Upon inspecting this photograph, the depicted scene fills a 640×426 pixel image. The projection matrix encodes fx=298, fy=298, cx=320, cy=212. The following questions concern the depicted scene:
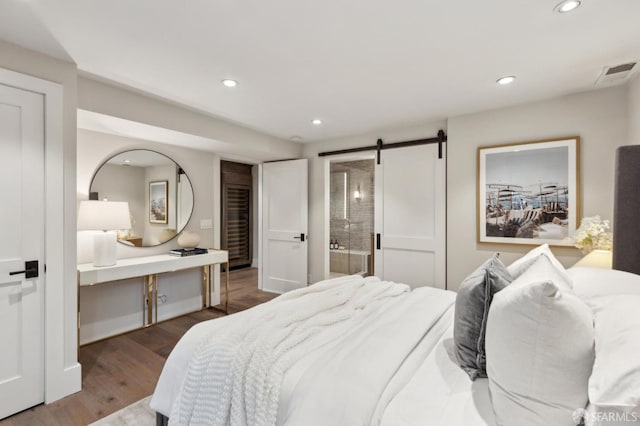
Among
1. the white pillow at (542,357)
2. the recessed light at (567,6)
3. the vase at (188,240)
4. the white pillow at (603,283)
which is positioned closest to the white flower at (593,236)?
the white pillow at (603,283)

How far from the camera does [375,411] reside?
1.02m

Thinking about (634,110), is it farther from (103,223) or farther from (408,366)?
(103,223)

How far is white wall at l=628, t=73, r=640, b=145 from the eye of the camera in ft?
7.70

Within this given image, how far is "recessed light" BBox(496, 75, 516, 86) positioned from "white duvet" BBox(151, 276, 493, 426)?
1990mm

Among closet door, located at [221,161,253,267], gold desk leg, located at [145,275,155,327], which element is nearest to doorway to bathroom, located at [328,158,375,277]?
closet door, located at [221,161,253,267]

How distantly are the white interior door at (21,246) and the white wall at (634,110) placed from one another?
4415mm

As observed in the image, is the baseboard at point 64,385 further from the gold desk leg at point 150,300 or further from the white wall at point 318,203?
the white wall at point 318,203

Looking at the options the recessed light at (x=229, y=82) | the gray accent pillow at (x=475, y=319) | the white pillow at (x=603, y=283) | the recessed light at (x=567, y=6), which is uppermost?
the recessed light at (x=229, y=82)

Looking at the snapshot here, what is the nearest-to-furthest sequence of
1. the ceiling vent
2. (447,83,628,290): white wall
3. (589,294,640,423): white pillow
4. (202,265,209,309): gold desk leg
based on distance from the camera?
(589,294,640,423): white pillow → the ceiling vent → (447,83,628,290): white wall → (202,265,209,309): gold desk leg

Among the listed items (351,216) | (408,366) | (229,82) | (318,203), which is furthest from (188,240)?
(351,216)

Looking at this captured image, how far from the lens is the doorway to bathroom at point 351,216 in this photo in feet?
19.5

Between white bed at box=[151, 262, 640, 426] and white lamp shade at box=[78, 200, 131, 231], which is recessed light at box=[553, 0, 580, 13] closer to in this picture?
white bed at box=[151, 262, 640, 426]

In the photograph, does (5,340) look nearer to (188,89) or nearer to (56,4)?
(56,4)

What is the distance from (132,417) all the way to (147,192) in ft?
7.93
